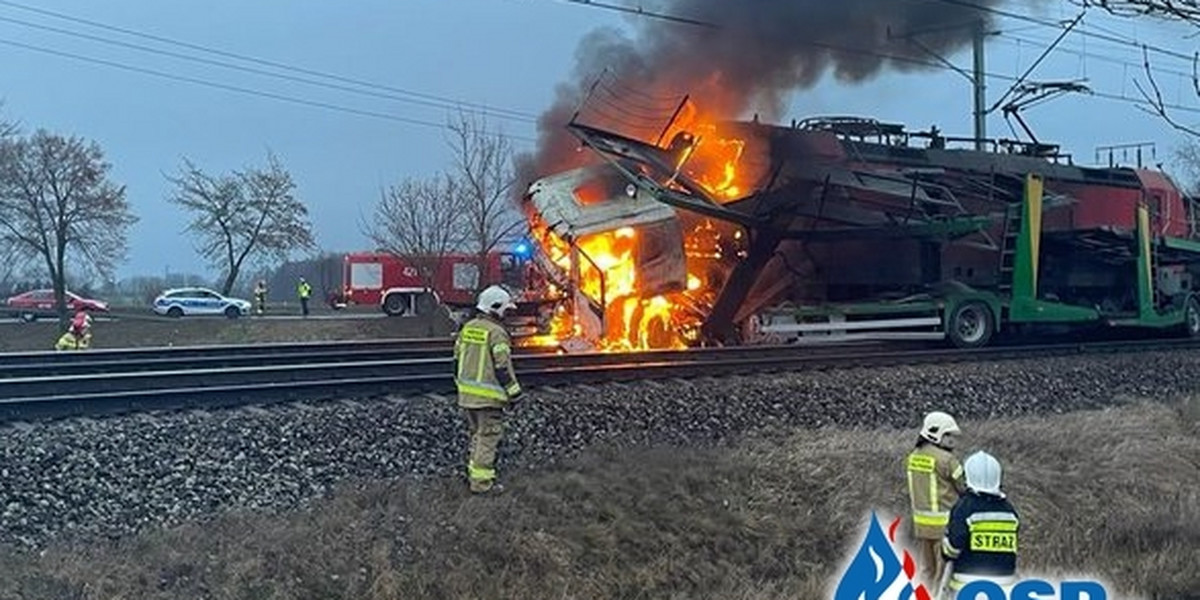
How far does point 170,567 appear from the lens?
226 inches

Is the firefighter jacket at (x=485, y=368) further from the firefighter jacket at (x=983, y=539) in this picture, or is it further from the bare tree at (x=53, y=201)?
the bare tree at (x=53, y=201)

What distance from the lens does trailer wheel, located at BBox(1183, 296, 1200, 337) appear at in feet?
57.8

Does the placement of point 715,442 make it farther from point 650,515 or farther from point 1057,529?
point 1057,529

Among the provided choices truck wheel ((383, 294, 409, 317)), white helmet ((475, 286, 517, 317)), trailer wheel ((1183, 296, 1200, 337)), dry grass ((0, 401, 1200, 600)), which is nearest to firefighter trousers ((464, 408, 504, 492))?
dry grass ((0, 401, 1200, 600))

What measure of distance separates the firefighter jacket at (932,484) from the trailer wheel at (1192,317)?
13854mm

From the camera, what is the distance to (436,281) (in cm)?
3011

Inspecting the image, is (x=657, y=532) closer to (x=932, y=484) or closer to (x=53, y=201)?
(x=932, y=484)

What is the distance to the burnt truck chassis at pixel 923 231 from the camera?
1360 centimetres

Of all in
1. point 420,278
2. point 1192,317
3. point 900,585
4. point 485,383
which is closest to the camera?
point 900,585

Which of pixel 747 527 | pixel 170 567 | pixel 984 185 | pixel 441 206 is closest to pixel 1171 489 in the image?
pixel 747 527

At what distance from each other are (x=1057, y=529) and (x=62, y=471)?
7179 millimetres

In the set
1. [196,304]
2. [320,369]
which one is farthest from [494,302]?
[196,304]

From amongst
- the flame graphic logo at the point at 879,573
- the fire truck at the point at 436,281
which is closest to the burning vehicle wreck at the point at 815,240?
the fire truck at the point at 436,281

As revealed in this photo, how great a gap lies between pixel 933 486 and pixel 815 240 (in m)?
8.75
